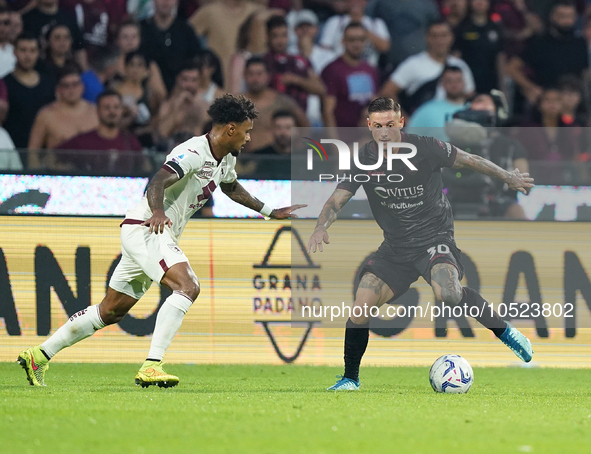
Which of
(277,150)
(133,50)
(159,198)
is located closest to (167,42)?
(133,50)

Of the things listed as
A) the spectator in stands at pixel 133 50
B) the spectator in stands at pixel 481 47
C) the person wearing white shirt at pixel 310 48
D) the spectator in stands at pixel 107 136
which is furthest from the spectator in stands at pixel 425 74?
the spectator in stands at pixel 107 136

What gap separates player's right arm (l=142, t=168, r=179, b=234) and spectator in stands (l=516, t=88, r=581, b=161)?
5145 millimetres

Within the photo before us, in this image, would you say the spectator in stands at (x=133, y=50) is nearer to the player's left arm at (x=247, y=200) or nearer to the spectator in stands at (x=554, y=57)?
the player's left arm at (x=247, y=200)

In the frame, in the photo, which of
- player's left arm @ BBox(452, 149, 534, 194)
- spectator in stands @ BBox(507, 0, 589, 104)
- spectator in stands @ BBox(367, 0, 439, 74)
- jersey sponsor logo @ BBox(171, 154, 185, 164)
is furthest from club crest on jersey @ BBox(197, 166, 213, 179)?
spectator in stands @ BBox(507, 0, 589, 104)

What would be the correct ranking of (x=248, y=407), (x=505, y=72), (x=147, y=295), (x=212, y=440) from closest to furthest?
(x=212, y=440) → (x=248, y=407) → (x=147, y=295) → (x=505, y=72)

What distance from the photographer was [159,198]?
22.0ft

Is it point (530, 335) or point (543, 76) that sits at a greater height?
point (543, 76)

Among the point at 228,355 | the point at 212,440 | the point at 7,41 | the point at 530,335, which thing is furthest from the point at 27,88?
the point at 212,440

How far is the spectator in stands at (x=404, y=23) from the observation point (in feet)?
42.6

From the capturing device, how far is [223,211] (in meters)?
9.62

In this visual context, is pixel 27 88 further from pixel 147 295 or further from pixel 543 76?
pixel 543 76

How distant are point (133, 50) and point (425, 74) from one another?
12.6 feet

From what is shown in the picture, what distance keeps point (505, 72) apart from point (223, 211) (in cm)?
541

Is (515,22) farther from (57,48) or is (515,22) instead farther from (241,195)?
(241,195)
